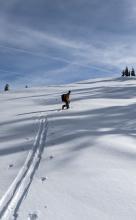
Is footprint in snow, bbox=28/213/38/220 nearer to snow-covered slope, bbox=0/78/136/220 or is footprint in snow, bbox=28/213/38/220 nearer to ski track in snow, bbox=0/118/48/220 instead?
snow-covered slope, bbox=0/78/136/220

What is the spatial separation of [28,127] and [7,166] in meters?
6.45

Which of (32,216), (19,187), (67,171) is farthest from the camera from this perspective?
(67,171)

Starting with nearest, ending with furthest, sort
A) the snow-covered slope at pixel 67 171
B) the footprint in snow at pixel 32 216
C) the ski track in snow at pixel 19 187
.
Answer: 1. the footprint in snow at pixel 32 216
2. the ski track in snow at pixel 19 187
3. the snow-covered slope at pixel 67 171

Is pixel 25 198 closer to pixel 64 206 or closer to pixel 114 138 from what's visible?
pixel 64 206

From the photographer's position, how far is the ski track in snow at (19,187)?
6.62 m

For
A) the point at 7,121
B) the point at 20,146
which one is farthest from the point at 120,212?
the point at 7,121

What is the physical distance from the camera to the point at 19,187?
7.91 m

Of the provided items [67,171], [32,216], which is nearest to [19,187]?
[32,216]

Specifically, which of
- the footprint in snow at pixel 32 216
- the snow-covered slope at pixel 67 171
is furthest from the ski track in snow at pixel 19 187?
the footprint in snow at pixel 32 216

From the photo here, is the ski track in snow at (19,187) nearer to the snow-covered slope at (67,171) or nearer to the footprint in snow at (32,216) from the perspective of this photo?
the snow-covered slope at (67,171)

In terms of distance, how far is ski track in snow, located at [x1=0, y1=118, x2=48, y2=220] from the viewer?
662cm

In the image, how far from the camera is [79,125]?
644 inches

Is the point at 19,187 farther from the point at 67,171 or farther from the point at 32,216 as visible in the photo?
the point at 67,171

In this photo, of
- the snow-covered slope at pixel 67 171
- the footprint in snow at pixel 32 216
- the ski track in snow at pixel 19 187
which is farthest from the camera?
the snow-covered slope at pixel 67 171
